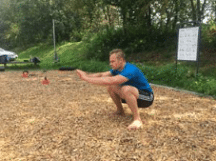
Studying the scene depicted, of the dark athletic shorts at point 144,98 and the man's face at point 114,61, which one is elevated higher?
the man's face at point 114,61

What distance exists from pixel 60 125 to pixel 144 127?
1.38 metres

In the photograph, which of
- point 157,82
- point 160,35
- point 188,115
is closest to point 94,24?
point 160,35

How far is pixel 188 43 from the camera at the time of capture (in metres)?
7.05

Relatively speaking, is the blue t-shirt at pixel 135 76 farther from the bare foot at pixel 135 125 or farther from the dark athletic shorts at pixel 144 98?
the bare foot at pixel 135 125

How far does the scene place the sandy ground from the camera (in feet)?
8.32

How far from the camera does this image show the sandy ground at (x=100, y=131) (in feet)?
8.32

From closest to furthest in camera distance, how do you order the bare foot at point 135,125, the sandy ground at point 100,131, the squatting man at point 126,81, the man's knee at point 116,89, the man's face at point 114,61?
the sandy ground at point 100,131
the squatting man at point 126,81
the man's face at point 114,61
the bare foot at point 135,125
the man's knee at point 116,89

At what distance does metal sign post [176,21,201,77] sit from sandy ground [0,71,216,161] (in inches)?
81.8

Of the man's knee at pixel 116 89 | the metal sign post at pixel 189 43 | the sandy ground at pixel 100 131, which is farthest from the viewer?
the metal sign post at pixel 189 43

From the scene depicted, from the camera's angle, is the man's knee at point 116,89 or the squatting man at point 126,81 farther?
the man's knee at point 116,89

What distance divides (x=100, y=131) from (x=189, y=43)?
16.9 ft

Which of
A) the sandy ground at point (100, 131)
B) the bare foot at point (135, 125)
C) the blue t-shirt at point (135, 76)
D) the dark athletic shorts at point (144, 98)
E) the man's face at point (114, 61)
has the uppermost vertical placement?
the man's face at point (114, 61)

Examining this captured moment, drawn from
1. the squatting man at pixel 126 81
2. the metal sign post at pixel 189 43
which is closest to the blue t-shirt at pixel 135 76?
the squatting man at pixel 126 81

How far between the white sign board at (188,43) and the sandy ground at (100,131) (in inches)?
83.8
